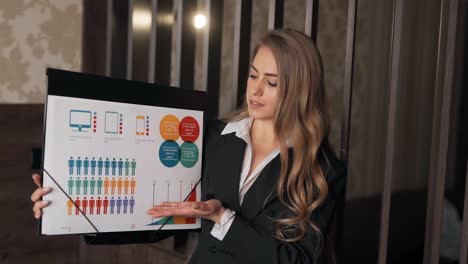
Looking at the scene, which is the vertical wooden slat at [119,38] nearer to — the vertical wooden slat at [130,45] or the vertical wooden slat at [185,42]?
the vertical wooden slat at [130,45]

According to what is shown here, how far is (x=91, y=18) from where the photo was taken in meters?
2.43

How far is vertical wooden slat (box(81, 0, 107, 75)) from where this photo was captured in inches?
95.4

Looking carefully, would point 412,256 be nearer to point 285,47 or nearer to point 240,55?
point 240,55

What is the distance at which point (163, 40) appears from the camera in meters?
2.22

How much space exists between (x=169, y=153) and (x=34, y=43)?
130 centimetres

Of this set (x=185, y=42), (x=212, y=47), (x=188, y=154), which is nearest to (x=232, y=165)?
(x=188, y=154)

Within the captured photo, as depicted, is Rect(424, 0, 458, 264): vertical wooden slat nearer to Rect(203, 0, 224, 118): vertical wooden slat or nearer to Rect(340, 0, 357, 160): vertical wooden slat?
Rect(340, 0, 357, 160): vertical wooden slat

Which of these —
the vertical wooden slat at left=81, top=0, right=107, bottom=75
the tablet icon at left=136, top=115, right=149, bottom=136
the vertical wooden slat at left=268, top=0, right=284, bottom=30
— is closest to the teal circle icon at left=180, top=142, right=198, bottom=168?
the tablet icon at left=136, top=115, right=149, bottom=136

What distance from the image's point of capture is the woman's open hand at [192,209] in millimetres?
1257

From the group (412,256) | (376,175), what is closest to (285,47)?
(412,256)

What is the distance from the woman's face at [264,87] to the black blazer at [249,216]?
12 cm

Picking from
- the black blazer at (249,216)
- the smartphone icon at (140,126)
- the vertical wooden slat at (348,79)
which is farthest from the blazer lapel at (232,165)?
the vertical wooden slat at (348,79)

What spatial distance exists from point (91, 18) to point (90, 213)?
53.3 inches

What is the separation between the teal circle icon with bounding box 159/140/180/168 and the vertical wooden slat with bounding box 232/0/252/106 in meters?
0.44
